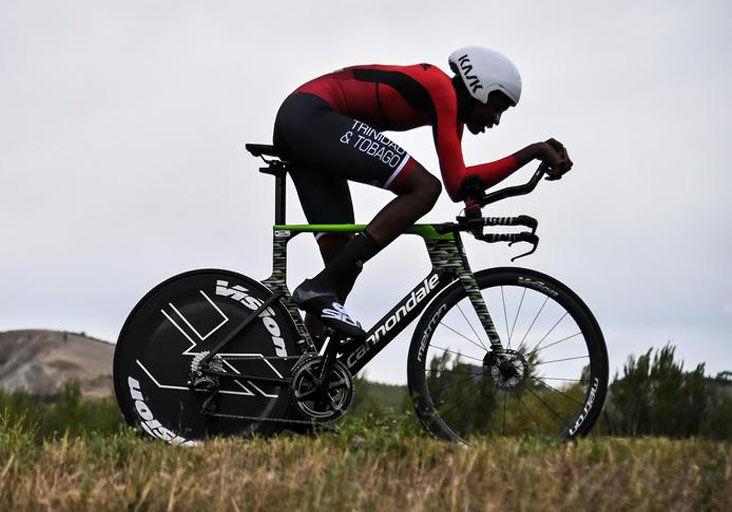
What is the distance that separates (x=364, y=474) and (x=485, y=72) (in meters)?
3.16

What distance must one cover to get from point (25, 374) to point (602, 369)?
4772cm

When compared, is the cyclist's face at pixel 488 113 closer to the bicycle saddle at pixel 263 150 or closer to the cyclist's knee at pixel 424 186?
the cyclist's knee at pixel 424 186

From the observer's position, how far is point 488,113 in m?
7.86

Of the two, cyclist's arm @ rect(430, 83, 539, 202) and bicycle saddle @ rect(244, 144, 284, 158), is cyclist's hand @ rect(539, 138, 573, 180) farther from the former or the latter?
bicycle saddle @ rect(244, 144, 284, 158)

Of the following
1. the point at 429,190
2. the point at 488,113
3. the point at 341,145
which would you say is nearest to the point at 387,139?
the point at 341,145

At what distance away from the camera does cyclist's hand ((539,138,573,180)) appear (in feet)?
24.9

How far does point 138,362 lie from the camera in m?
8.03

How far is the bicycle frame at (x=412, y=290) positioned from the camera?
7824mm

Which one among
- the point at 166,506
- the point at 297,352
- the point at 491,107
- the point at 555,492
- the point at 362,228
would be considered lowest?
the point at 166,506

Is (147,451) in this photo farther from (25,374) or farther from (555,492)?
(25,374)

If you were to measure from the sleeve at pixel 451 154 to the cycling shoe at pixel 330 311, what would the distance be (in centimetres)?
102

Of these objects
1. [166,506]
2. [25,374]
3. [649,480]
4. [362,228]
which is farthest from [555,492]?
[25,374]

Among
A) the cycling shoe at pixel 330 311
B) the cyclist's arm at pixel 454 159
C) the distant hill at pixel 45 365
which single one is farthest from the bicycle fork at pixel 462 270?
the distant hill at pixel 45 365

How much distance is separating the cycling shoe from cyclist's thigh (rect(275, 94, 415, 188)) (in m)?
0.78
